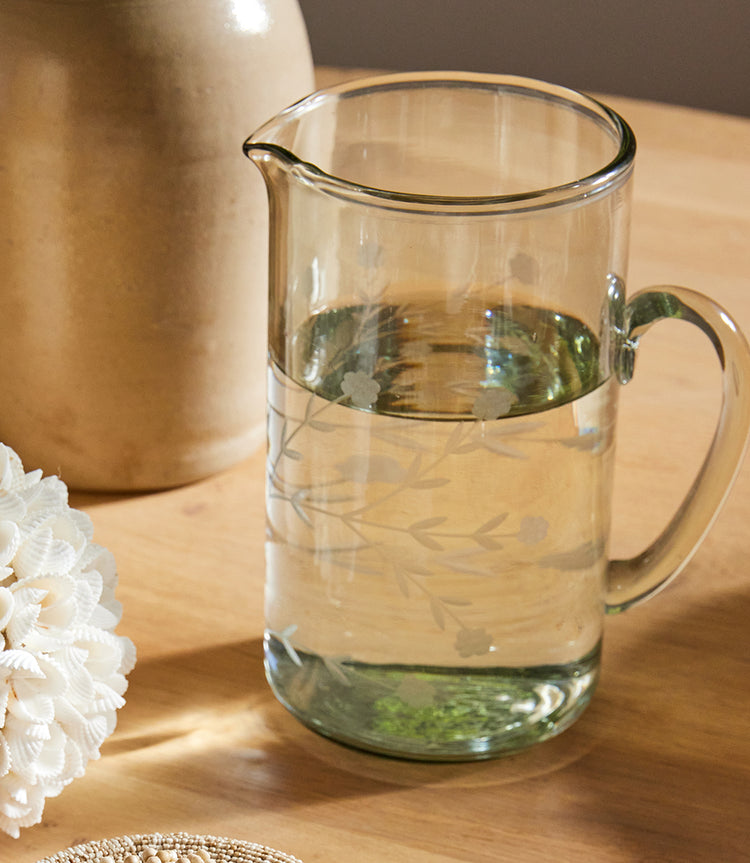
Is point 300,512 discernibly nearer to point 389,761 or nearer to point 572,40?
point 389,761

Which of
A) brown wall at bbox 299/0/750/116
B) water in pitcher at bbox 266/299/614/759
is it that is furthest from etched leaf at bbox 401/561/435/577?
brown wall at bbox 299/0/750/116

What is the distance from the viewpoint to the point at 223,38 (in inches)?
20.5

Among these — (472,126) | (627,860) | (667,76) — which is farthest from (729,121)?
(667,76)

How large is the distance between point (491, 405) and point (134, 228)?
20 cm

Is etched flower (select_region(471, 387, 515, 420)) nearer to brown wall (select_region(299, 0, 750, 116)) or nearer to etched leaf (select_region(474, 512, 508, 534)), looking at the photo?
etched leaf (select_region(474, 512, 508, 534))

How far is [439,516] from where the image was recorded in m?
0.42

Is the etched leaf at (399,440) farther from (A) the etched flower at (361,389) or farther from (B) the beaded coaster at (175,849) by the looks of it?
(B) the beaded coaster at (175,849)

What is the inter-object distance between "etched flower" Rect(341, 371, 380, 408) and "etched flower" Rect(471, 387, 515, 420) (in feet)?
0.11

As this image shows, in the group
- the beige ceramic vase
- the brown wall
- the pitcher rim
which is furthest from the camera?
the brown wall

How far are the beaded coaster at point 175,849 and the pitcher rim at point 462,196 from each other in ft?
0.68

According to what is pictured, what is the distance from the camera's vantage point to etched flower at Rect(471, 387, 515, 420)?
41cm

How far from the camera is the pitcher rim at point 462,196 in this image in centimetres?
38

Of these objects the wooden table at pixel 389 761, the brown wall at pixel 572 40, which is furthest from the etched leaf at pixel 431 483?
the brown wall at pixel 572 40

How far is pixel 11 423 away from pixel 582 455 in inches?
11.7
